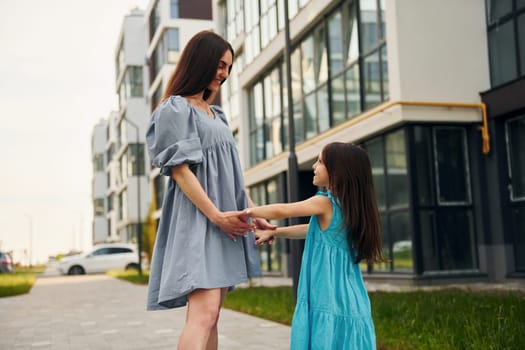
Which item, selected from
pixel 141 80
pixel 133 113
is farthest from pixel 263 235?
pixel 141 80

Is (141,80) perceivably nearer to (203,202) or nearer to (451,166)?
(451,166)

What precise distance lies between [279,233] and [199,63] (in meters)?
0.94

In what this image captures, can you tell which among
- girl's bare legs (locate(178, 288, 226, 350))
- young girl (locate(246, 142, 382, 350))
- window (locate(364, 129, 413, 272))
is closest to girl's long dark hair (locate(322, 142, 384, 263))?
young girl (locate(246, 142, 382, 350))

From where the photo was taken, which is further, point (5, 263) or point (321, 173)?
point (5, 263)

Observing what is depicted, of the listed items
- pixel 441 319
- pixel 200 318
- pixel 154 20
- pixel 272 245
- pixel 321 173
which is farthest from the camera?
pixel 154 20

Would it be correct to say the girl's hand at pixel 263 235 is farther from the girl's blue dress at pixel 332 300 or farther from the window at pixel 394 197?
the window at pixel 394 197

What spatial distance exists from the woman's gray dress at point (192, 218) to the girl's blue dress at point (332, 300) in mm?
285

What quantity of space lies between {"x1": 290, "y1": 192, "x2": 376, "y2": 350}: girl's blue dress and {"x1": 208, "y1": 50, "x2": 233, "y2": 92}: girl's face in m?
0.75

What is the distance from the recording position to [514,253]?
1286 centimetres

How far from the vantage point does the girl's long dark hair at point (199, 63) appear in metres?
3.14

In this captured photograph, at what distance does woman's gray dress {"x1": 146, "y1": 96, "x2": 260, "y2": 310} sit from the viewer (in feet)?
9.61

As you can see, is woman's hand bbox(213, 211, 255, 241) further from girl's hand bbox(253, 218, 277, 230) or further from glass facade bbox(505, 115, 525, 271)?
glass facade bbox(505, 115, 525, 271)

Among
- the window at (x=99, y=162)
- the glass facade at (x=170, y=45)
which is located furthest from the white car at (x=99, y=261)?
the window at (x=99, y=162)

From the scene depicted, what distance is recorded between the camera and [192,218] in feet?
9.89
